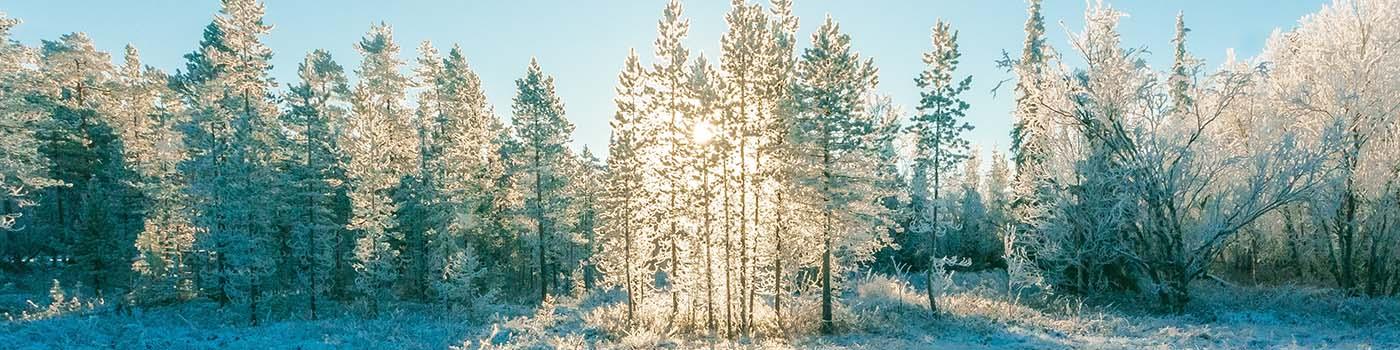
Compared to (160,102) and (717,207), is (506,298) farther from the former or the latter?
(160,102)

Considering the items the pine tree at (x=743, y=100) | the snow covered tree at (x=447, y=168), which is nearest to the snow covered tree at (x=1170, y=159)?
the pine tree at (x=743, y=100)

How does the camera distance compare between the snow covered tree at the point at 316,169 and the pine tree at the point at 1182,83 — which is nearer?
the pine tree at the point at 1182,83

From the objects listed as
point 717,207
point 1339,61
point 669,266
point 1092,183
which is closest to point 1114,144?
point 1092,183

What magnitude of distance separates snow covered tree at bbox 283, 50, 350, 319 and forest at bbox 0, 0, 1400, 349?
0.22 meters

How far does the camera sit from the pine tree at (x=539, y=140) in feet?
111

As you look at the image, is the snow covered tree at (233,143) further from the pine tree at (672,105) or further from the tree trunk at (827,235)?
the tree trunk at (827,235)

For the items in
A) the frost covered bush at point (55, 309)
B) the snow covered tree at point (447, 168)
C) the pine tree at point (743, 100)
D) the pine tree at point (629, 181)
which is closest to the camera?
the pine tree at point (743, 100)

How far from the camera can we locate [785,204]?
19.7m

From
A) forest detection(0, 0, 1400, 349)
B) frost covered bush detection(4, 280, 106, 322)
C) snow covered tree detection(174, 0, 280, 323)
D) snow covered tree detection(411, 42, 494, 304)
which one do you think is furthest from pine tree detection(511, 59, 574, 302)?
frost covered bush detection(4, 280, 106, 322)

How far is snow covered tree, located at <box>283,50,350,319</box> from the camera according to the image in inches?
1152

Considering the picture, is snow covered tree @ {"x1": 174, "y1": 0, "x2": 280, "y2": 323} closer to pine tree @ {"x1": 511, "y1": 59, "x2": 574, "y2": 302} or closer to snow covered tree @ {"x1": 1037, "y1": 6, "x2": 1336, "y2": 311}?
pine tree @ {"x1": 511, "y1": 59, "x2": 574, "y2": 302}

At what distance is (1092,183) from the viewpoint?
22.6 m

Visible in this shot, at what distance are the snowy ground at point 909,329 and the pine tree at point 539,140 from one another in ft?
30.7

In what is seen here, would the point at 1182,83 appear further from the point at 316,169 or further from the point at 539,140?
the point at 316,169
